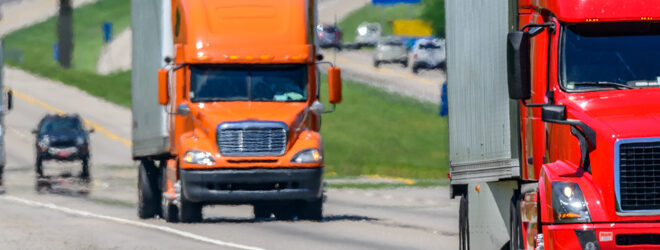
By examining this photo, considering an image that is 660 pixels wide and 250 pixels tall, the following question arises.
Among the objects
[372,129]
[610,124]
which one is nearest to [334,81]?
[610,124]

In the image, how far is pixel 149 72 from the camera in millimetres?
29375

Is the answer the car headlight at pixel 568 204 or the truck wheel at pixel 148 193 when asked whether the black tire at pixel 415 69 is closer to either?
Result: the truck wheel at pixel 148 193

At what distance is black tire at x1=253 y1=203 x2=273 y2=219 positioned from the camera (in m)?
29.8

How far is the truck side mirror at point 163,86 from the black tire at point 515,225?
1240 centimetres

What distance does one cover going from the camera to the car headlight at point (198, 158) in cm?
2664

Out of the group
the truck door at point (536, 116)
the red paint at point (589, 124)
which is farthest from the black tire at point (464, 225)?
the red paint at point (589, 124)

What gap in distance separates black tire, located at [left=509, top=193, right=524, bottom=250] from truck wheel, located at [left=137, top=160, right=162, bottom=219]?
580 inches

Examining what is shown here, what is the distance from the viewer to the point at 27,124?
231 feet

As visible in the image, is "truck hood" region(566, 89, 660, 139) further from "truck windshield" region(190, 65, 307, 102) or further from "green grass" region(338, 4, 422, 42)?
"green grass" region(338, 4, 422, 42)

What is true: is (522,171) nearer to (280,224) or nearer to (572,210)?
(572,210)

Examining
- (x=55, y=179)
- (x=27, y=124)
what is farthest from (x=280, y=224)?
(x=27, y=124)

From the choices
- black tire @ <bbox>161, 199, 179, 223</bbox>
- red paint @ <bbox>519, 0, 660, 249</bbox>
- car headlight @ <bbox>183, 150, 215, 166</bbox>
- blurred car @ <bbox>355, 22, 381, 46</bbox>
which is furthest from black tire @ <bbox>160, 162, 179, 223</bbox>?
blurred car @ <bbox>355, 22, 381, 46</bbox>

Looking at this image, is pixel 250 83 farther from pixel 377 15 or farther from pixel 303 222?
pixel 377 15

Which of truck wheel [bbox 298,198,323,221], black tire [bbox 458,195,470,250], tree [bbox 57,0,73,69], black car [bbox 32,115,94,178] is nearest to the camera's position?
black tire [bbox 458,195,470,250]
